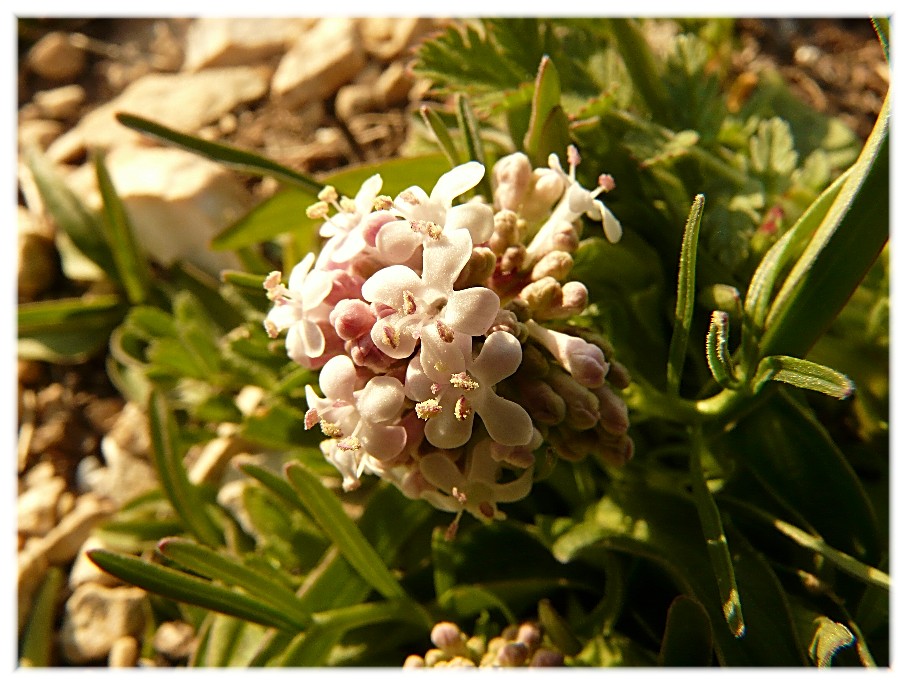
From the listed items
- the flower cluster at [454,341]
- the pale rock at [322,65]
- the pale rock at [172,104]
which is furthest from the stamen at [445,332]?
the pale rock at [172,104]

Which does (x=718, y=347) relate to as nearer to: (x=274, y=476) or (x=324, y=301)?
(x=324, y=301)

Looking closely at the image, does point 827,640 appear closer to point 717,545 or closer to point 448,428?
point 717,545

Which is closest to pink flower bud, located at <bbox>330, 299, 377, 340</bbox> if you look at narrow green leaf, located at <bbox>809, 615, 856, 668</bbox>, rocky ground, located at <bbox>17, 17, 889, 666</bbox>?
narrow green leaf, located at <bbox>809, 615, 856, 668</bbox>

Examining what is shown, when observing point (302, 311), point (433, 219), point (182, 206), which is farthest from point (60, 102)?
point (433, 219)

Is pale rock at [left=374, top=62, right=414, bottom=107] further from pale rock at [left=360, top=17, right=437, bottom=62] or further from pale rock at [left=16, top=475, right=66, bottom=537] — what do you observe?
pale rock at [left=16, top=475, right=66, bottom=537]

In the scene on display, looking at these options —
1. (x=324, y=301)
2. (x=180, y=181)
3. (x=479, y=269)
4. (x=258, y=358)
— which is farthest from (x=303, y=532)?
(x=180, y=181)

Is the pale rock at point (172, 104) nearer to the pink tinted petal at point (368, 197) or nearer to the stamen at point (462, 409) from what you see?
the pink tinted petal at point (368, 197)
